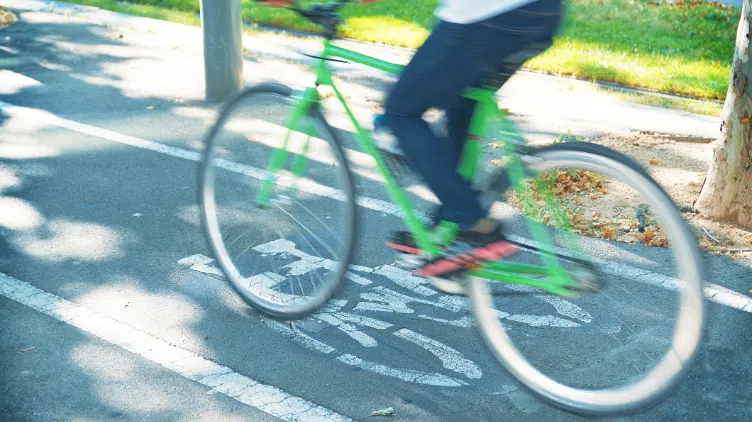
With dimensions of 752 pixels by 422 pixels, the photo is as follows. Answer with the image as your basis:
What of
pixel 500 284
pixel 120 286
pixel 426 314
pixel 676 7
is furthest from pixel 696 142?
pixel 676 7

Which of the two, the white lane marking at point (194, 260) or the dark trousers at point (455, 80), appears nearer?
the dark trousers at point (455, 80)

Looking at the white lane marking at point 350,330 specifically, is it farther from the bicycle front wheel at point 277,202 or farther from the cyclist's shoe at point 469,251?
the cyclist's shoe at point 469,251

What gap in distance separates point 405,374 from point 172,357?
39.1 inches

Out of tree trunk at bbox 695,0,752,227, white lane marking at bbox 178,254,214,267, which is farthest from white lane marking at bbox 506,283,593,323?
white lane marking at bbox 178,254,214,267

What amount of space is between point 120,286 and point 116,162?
2.14 m

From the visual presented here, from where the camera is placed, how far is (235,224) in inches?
159

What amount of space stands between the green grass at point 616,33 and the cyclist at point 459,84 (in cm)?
462

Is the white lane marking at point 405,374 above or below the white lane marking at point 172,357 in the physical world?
above

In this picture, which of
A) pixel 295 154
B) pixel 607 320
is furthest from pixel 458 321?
pixel 295 154

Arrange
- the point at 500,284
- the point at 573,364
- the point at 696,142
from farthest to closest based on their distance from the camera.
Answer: the point at 696,142 < the point at 573,364 < the point at 500,284

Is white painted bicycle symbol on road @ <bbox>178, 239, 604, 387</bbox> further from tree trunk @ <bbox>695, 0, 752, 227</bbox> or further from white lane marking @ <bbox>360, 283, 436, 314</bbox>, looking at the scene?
tree trunk @ <bbox>695, 0, 752, 227</bbox>

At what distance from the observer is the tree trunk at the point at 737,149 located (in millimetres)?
4980

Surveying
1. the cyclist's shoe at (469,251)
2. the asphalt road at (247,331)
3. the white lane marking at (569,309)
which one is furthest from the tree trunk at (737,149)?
the cyclist's shoe at (469,251)

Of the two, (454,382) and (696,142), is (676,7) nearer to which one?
(696,142)
